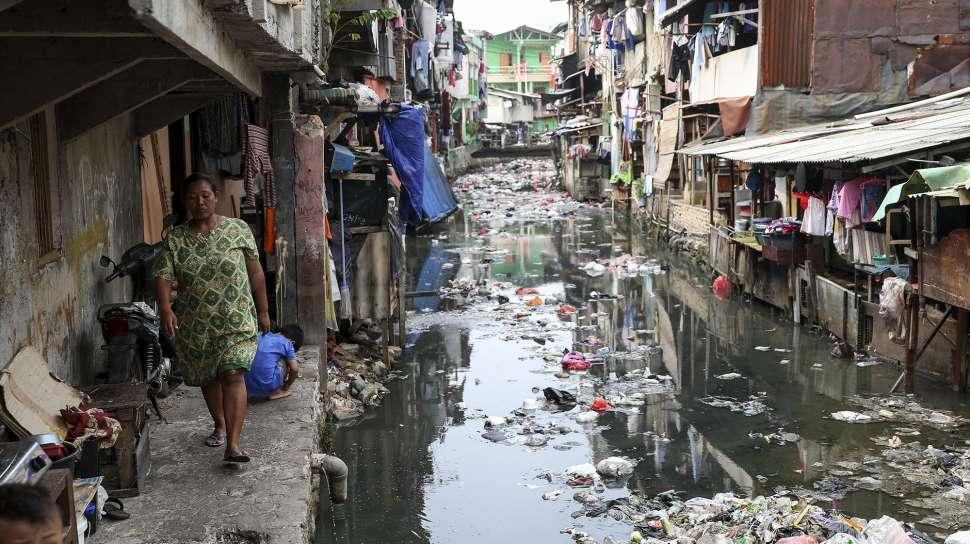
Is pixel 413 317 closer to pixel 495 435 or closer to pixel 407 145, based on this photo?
pixel 407 145

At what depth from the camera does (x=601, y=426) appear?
8945 mm

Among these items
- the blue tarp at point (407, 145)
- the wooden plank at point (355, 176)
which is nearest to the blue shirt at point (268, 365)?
the wooden plank at point (355, 176)

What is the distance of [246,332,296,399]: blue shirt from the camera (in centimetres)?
654

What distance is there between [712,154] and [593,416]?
7.78 meters

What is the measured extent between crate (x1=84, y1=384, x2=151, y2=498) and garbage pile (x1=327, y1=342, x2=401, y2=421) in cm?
360

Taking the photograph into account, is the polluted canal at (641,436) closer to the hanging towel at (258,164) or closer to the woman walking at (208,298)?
the woman walking at (208,298)

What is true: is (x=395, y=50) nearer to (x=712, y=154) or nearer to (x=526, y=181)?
(x=712, y=154)

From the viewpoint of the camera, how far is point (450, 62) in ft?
128

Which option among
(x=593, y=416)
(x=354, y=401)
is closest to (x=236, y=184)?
(x=354, y=401)

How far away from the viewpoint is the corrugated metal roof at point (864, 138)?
924cm

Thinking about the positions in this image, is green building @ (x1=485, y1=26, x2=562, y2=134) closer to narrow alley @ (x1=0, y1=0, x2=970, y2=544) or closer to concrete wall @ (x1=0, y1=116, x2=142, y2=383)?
narrow alley @ (x1=0, y1=0, x2=970, y2=544)

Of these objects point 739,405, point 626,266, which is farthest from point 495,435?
point 626,266

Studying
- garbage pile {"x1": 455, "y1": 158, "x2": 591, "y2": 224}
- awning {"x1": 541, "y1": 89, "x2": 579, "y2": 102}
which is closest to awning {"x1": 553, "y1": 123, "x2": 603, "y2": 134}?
garbage pile {"x1": 455, "y1": 158, "x2": 591, "y2": 224}

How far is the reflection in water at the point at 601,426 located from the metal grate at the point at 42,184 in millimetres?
2592
